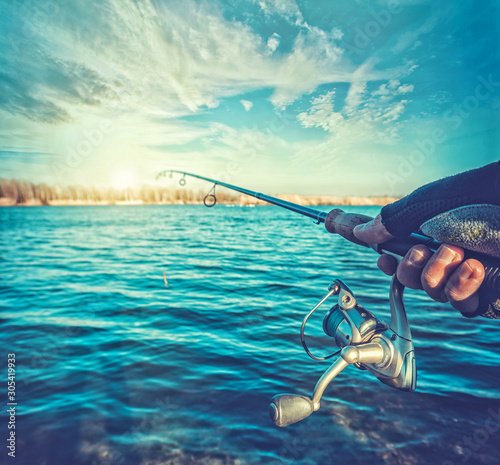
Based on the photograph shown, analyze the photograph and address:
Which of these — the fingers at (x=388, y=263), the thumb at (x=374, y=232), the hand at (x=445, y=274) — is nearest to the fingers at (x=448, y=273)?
the hand at (x=445, y=274)

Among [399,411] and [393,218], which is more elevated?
[393,218]

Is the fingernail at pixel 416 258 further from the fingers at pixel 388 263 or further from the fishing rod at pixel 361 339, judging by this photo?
the fingers at pixel 388 263

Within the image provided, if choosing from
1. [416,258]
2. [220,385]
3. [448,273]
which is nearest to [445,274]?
[448,273]

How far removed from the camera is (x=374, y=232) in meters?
1.71

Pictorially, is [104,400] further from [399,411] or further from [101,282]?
[101,282]

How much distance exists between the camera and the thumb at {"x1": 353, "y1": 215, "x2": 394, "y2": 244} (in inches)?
65.2

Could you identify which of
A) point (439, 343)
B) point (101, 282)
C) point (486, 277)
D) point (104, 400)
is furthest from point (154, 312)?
point (486, 277)

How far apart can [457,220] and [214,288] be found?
288 inches

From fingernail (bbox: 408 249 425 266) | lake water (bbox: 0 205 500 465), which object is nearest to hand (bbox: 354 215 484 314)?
fingernail (bbox: 408 249 425 266)

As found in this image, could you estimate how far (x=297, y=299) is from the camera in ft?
23.6

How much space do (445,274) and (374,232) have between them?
398mm

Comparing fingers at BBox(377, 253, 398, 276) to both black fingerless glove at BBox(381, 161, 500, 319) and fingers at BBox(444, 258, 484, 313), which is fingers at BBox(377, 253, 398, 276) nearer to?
black fingerless glove at BBox(381, 161, 500, 319)

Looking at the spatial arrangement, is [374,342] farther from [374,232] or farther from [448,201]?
[448,201]

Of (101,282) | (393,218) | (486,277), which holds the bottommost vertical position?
(101,282)
